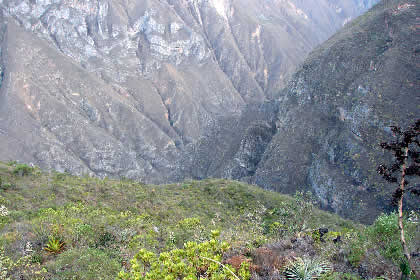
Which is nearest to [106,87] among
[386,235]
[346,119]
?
[346,119]

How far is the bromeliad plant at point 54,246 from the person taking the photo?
9.86 metres


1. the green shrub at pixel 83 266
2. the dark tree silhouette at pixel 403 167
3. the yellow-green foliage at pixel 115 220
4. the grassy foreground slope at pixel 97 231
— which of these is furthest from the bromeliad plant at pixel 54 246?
the dark tree silhouette at pixel 403 167

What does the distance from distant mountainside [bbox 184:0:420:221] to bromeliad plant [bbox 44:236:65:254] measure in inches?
1744

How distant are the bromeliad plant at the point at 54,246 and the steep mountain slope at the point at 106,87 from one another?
89.2m

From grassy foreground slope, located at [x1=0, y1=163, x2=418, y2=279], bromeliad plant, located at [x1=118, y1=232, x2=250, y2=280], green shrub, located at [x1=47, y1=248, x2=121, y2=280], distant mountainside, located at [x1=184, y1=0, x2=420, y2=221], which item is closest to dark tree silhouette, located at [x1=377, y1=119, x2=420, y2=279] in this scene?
grassy foreground slope, located at [x1=0, y1=163, x2=418, y2=279]

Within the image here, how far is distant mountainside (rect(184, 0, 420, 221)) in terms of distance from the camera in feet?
154

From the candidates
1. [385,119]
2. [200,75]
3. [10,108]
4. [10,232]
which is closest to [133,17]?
[200,75]

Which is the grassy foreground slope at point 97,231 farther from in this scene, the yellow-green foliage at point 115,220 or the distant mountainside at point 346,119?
the distant mountainside at point 346,119

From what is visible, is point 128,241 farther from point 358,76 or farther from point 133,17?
point 133,17

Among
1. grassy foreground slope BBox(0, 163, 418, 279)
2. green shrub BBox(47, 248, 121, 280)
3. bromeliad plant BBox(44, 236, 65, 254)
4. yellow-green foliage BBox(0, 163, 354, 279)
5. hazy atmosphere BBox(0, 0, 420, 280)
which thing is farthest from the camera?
bromeliad plant BBox(44, 236, 65, 254)

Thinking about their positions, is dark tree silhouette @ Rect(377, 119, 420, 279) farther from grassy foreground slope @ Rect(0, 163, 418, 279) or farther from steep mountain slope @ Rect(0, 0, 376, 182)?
steep mountain slope @ Rect(0, 0, 376, 182)

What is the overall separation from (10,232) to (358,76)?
2413 inches

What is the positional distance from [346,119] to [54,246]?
5562 centimetres

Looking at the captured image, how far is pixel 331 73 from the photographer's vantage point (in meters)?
62.8
